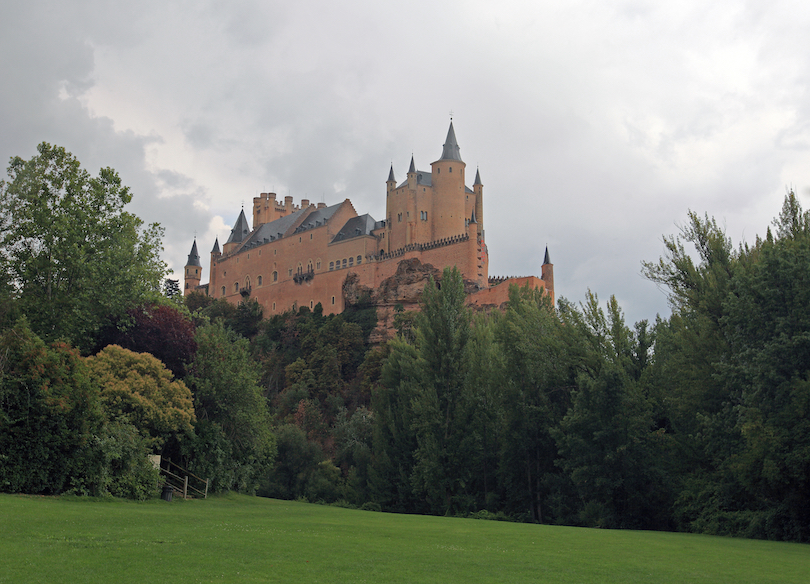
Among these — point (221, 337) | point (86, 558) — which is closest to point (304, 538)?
point (86, 558)

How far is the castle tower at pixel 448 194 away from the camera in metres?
77.8

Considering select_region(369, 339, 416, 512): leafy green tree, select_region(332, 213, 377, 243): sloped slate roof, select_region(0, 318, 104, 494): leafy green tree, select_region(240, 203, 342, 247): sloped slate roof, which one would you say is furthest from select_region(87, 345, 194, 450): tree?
select_region(240, 203, 342, 247): sloped slate roof

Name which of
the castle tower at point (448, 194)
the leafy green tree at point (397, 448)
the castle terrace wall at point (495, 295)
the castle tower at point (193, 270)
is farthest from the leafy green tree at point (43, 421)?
the castle tower at point (193, 270)

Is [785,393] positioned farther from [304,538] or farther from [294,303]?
[294,303]

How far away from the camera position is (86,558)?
34.9 feet

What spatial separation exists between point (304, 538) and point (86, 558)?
180 inches

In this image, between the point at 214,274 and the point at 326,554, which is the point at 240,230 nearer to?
the point at 214,274

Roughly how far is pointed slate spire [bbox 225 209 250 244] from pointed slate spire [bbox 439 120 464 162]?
133 feet

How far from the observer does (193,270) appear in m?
118

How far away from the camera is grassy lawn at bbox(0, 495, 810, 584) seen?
33.4 feet

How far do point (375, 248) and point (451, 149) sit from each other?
14049 millimetres

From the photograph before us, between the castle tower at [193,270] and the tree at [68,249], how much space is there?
280 feet

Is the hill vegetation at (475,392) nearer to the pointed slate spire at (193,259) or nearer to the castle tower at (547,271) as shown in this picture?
the castle tower at (547,271)

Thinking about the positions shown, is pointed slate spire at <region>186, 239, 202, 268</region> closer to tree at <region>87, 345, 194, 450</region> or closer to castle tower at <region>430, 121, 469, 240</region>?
castle tower at <region>430, 121, 469, 240</region>
